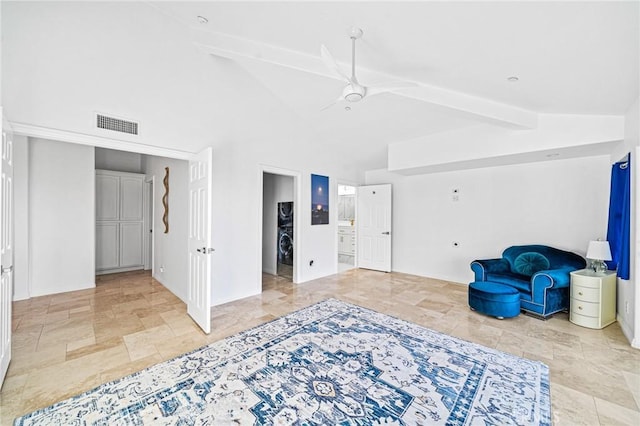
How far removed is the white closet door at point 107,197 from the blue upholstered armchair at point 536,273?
287 inches

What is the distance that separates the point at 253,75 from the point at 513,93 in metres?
3.39

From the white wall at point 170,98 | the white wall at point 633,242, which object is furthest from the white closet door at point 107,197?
the white wall at point 633,242

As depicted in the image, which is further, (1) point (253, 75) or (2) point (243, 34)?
(1) point (253, 75)

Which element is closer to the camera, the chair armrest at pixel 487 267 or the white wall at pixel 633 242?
the white wall at pixel 633 242

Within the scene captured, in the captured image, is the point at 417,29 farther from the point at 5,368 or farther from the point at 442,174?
the point at 5,368

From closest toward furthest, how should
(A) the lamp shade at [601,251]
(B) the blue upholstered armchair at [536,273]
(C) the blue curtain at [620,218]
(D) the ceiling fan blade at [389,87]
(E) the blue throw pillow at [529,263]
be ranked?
(D) the ceiling fan blade at [389,87]
(C) the blue curtain at [620,218]
(A) the lamp shade at [601,251]
(B) the blue upholstered armchair at [536,273]
(E) the blue throw pillow at [529,263]

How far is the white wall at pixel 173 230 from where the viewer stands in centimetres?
426

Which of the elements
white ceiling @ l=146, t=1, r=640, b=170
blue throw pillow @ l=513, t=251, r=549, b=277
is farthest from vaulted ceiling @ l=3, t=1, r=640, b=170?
blue throw pillow @ l=513, t=251, r=549, b=277

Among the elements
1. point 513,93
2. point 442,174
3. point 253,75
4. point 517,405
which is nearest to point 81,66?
point 253,75

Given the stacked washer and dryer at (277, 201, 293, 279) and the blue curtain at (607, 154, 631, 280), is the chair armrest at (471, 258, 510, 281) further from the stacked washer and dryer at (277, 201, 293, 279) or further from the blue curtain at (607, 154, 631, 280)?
the stacked washer and dryer at (277, 201, 293, 279)

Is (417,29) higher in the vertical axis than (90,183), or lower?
higher

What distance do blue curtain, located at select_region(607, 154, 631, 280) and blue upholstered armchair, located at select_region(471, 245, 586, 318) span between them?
521 millimetres

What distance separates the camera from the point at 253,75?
4031 millimetres

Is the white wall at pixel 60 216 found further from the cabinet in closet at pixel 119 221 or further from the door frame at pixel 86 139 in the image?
the door frame at pixel 86 139
